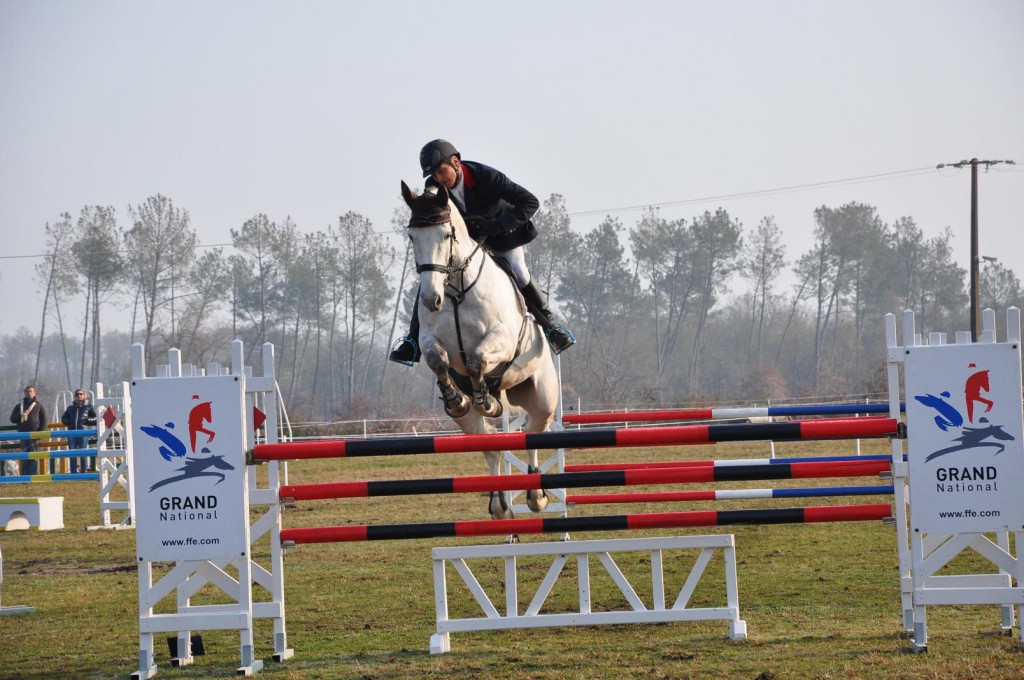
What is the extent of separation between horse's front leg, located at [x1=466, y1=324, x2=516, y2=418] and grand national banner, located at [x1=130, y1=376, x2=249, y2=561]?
5.12 feet

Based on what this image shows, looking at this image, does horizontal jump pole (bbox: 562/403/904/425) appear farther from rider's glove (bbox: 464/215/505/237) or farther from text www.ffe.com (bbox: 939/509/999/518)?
text www.ffe.com (bbox: 939/509/999/518)

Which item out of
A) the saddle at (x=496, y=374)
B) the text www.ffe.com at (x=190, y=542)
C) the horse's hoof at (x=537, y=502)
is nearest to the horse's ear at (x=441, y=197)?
the saddle at (x=496, y=374)

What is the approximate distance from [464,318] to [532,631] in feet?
6.12

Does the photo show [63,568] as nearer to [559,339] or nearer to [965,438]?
[559,339]

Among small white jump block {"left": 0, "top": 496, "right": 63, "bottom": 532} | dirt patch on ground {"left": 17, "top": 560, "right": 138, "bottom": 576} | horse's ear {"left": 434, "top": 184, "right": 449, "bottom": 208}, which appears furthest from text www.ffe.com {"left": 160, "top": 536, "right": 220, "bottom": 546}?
small white jump block {"left": 0, "top": 496, "right": 63, "bottom": 532}

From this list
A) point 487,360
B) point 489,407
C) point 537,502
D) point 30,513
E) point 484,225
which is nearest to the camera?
point 487,360

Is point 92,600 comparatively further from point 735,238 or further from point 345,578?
point 735,238

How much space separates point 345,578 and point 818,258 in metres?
50.1

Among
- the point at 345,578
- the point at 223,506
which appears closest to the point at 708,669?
the point at 223,506

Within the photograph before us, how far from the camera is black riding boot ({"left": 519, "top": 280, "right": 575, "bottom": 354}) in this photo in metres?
7.39

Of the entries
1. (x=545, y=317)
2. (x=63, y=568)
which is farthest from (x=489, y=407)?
(x=63, y=568)

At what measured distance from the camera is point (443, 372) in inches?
242

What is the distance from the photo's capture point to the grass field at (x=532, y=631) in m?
4.82

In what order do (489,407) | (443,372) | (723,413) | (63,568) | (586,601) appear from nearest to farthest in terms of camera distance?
(586,601) < (443,372) < (489,407) < (723,413) < (63,568)
